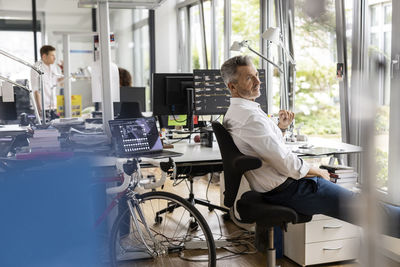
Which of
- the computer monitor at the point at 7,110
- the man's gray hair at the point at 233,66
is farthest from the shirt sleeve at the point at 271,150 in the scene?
the computer monitor at the point at 7,110

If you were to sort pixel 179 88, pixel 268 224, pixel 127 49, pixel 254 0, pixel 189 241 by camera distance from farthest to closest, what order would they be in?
pixel 127 49, pixel 254 0, pixel 179 88, pixel 189 241, pixel 268 224

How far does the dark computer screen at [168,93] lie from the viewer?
371cm

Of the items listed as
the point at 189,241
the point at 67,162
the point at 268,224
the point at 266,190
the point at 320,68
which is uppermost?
the point at 320,68

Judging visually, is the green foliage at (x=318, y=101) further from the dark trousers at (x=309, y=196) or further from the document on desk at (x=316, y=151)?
the dark trousers at (x=309, y=196)

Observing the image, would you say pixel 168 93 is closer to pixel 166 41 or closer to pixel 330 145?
pixel 330 145

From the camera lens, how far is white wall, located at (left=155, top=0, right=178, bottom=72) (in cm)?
924

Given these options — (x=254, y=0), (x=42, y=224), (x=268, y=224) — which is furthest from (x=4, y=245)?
(x=254, y=0)

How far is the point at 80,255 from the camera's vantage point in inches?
Answer: 29.4

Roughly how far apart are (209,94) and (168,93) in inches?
13.6

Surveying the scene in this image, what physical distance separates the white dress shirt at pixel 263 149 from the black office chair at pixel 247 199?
0.09 meters

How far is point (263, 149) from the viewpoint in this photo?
2357 mm

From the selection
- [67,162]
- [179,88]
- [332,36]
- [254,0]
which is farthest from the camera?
[254,0]

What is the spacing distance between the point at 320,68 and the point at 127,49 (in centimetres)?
606

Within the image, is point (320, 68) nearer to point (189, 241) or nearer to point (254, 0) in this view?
point (254, 0)
